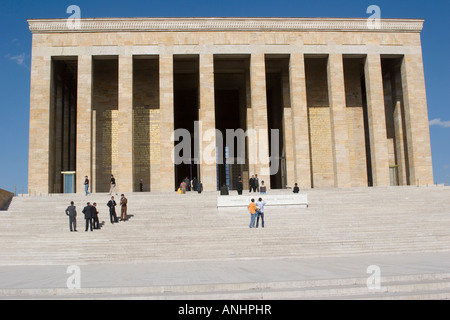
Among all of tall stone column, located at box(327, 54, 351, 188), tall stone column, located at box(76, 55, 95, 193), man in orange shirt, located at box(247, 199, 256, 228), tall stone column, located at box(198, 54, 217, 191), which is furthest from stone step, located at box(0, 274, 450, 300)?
tall stone column, located at box(327, 54, 351, 188)

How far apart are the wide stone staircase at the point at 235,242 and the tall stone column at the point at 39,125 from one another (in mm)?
5031

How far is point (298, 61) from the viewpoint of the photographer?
25.8m

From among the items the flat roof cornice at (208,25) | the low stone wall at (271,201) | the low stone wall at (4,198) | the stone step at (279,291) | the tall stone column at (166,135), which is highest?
the flat roof cornice at (208,25)

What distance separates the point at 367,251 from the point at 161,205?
8.90m

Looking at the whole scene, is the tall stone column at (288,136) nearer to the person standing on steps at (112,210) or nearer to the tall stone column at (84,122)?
the tall stone column at (84,122)

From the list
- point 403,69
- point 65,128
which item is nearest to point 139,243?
point 65,128

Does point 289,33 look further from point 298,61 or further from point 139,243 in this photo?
point 139,243

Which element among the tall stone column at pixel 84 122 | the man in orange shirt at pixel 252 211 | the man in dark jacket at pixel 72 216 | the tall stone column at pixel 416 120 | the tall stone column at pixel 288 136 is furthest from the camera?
the tall stone column at pixel 288 136

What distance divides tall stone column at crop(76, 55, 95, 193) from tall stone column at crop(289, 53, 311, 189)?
1218 centimetres

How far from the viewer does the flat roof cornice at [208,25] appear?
82.2 feet

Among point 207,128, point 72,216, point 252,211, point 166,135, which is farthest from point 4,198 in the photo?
point 252,211

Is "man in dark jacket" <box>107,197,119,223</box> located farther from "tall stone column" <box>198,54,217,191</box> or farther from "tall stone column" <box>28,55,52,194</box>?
"tall stone column" <box>28,55,52,194</box>

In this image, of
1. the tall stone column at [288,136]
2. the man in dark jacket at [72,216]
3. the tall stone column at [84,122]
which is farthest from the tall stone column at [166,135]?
the man in dark jacket at [72,216]

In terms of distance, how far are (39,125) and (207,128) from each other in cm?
975
